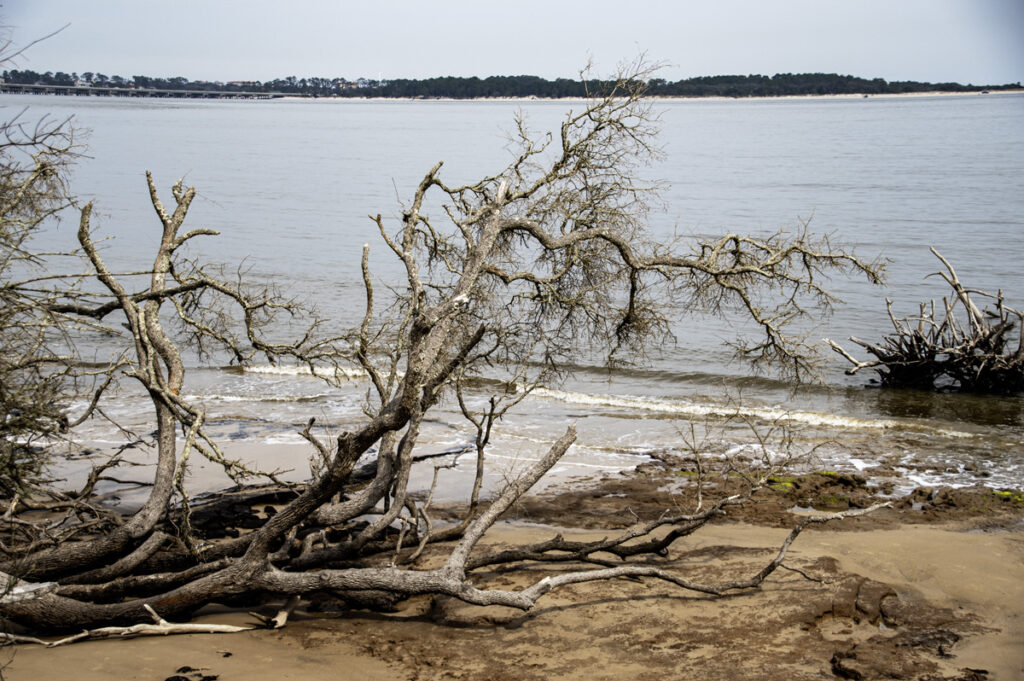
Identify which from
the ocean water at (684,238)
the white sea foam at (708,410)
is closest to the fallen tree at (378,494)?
the ocean water at (684,238)

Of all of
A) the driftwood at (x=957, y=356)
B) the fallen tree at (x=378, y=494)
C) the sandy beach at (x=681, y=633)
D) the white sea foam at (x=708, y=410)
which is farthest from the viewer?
the driftwood at (x=957, y=356)

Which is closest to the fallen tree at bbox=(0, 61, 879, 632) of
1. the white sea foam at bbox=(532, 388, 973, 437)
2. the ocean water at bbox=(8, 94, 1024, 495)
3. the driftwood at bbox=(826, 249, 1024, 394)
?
the ocean water at bbox=(8, 94, 1024, 495)

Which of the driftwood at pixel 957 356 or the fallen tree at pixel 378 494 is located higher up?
the fallen tree at pixel 378 494

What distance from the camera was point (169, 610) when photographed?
5.99 metres

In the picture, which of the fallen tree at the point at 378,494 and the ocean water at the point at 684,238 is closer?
the fallen tree at the point at 378,494

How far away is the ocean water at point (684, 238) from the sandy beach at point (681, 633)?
2278mm

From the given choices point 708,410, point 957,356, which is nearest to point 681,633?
point 708,410

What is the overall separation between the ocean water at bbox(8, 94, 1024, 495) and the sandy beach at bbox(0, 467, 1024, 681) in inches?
89.7

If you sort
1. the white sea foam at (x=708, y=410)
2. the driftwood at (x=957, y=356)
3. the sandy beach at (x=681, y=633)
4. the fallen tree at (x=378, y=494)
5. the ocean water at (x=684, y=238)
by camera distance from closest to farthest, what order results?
1. the sandy beach at (x=681, y=633)
2. the fallen tree at (x=378, y=494)
3. the ocean water at (x=684, y=238)
4. the white sea foam at (x=708, y=410)
5. the driftwood at (x=957, y=356)

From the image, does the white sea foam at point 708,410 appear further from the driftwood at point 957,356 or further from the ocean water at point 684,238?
the driftwood at point 957,356

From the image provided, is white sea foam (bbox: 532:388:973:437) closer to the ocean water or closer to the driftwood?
the ocean water

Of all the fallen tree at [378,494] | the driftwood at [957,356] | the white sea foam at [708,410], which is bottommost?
the white sea foam at [708,410]

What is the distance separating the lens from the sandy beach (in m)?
5.49

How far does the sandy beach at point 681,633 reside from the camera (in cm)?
549
